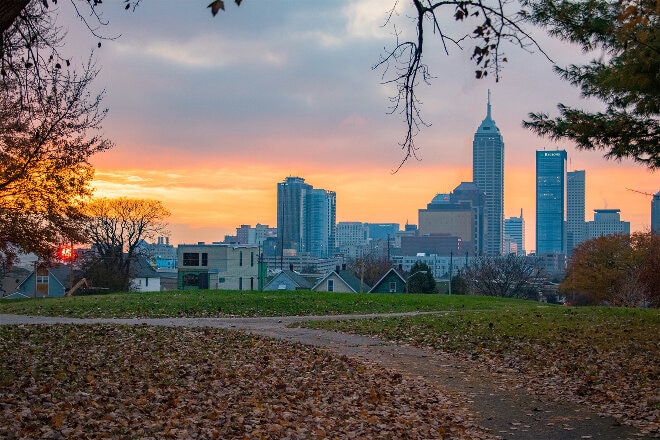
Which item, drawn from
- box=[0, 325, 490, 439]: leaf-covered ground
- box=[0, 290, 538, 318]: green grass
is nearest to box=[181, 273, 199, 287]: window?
box=[0, 290, 538, 318]: green grass

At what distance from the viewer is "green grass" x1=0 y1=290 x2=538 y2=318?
23750mm

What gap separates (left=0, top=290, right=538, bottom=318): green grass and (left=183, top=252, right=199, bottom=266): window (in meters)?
32.8

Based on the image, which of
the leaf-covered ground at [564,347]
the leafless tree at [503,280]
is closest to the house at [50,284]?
the leafless tree at [503,280]

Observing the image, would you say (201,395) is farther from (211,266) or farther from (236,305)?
(211,266)

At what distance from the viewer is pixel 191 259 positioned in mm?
62469

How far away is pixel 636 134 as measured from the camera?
15.0 m

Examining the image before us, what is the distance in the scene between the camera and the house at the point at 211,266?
61.7 meters

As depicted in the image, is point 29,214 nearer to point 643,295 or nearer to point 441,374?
point 441,374

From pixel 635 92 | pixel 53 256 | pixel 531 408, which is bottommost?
pixel 531 408

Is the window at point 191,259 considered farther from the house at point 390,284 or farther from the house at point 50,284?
the house at point 390,284

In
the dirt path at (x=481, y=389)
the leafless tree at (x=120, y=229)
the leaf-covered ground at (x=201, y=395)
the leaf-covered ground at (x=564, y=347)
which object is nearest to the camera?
the leaf-covered ground at (x=201, y=395)

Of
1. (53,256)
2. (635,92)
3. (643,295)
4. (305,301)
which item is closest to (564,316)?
(635,92)

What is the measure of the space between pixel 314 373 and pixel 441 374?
2.38m

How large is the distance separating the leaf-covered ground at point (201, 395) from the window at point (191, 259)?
158 feet
